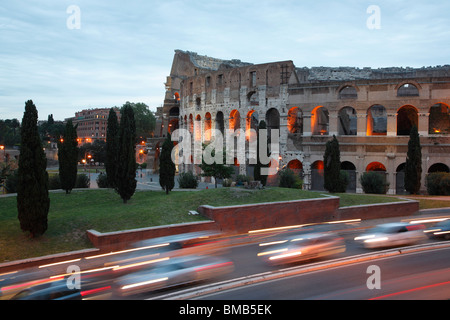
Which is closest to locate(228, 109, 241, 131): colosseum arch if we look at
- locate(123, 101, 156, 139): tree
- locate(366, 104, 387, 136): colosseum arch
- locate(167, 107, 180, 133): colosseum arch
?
locate(366, 104, 387, 136): colosseum arch

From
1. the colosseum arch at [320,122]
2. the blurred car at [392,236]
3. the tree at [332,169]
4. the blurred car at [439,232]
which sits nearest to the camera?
the blurred car at [392,236]

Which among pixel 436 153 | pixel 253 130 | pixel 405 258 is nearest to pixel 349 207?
pixel 405 258

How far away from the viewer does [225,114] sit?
50.3m

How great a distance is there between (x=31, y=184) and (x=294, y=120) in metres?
34.6

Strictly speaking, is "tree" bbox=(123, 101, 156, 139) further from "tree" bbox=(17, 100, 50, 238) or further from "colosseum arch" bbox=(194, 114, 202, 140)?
"tree" bbox=(17, 100, 50, 238)

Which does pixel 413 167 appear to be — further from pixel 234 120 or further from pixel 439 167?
pixel 234 120

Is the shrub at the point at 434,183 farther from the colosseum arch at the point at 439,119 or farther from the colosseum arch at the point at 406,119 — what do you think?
the colosseum arch at the point at 406,119

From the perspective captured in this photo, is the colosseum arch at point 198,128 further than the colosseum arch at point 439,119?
Yes

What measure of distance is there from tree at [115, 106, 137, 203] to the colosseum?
909 inches

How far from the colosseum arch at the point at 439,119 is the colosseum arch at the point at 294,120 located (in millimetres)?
15314

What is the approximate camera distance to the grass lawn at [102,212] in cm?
1756

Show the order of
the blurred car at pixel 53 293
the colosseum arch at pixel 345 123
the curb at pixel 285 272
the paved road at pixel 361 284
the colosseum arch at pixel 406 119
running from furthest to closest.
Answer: the colosseum arch at pixel 406 119
the colosseum arch at pixel 345 123
the curb at pixel 285 272
the paved road at pixel 361 284
the blurred car at pixel 53 293

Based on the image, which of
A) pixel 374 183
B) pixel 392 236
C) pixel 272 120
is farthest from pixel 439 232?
pixel 272 120

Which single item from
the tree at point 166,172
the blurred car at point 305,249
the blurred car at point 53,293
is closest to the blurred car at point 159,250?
the blurred car at point 53,293
